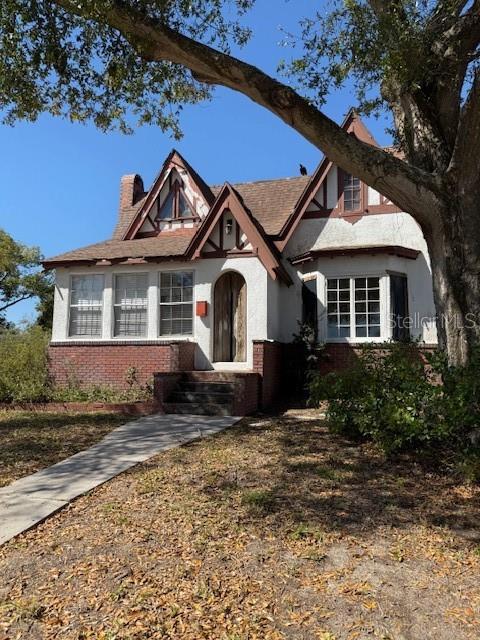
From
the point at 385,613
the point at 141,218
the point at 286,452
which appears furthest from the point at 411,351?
the point at 141,218

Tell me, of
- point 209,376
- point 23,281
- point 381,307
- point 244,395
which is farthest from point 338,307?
point 23,281

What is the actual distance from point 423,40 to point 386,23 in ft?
1.99

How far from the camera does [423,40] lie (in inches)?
288

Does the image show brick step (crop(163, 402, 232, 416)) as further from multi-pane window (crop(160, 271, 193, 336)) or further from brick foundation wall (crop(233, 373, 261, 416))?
multi-pane window (crop(160, 271, 193, 336))

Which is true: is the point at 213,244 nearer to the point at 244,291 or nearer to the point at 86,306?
the point at 244,291

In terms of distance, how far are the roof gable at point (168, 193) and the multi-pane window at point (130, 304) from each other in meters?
2.46

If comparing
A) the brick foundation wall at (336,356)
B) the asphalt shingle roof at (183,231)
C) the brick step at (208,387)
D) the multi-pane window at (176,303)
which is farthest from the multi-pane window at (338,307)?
the multi-pane window at (176,303)

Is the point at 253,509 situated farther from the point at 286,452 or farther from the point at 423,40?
the point at 423,40

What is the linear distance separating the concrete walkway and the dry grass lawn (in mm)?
257

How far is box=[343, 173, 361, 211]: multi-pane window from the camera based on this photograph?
14.6m

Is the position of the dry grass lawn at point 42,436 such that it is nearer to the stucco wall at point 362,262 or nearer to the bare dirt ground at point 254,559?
the bare dirt ground at point 254,559

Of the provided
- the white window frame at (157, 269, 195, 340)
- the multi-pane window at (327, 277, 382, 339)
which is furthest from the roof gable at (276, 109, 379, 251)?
the white window frame at (157, 269, 195, 340)

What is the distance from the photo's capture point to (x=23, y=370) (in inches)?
535

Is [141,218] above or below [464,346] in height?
above
